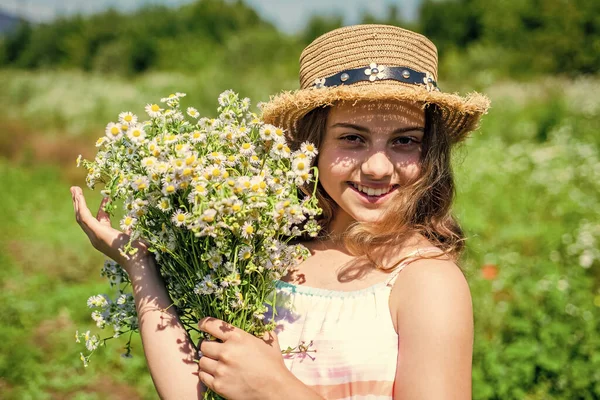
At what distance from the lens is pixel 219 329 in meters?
1.52

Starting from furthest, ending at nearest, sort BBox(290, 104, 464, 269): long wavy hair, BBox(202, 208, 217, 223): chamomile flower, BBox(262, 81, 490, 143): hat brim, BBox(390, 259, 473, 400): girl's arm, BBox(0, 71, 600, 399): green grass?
1. BBox(0, 71, 600, 399): green grass
2. BBox(290, 104, 464, 269): long wavy hair
3. BBox(262, 81, 490, 143): hat brim
4. BBox(390, 259, 473, 400): girl's arm
5. BBox(202, 208, 217, 223): chamomile flower

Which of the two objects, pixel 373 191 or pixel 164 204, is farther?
pixel 373 191

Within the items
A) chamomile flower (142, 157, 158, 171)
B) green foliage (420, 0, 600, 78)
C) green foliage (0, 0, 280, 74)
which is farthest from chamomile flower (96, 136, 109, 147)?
green foliage (0, 0, 280, 74)

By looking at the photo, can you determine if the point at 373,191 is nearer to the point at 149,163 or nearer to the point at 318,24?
the point at 149,163

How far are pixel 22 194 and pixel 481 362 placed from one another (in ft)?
29.0

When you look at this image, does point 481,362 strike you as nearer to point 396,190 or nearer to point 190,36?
point 396,190

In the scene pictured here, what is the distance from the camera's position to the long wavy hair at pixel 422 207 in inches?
71.1

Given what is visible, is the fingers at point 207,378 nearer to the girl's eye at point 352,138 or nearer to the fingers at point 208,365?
the fingers at point 208,365

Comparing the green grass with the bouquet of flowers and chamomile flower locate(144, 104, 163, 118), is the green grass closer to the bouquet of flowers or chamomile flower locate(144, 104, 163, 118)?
the bouquet of flowers

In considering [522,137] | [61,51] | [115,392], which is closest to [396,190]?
[115,392]

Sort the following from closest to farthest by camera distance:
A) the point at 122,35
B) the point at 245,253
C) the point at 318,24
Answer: the point at 245,253, the point at 318,24, the point at 122,35

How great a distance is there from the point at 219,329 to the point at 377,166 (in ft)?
2.09

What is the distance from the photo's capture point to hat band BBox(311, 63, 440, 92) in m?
1.75

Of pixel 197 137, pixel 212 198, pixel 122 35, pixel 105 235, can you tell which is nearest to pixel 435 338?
pixel 212 198
